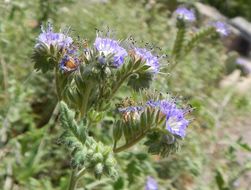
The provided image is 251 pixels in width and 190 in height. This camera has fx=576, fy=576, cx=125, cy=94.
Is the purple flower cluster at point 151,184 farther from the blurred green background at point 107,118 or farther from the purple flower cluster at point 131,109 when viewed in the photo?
the purple flower cluster at point 131,109

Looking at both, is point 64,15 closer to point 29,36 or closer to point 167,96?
point 29,36

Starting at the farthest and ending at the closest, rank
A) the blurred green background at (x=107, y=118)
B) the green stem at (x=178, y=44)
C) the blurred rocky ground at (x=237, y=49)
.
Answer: the blurred rocky ground at (x=237, y=49) < the green stem at (x=178, y=44) < the blurred green background at (x=107, y=118)

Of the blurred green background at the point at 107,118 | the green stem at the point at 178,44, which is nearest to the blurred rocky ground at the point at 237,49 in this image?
the blurred green background at the point at 107,118

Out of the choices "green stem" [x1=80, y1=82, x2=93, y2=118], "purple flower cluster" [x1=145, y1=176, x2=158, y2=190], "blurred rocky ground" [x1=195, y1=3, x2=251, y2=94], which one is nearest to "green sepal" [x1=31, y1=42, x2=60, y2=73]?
"green stem" [x1=80, y1=82, x2=93, y2=118]

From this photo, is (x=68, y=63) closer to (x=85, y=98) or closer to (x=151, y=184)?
(x=85, y=98)

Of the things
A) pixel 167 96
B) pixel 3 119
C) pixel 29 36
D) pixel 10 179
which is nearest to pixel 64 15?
pixel 29 36

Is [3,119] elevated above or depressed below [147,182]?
above
